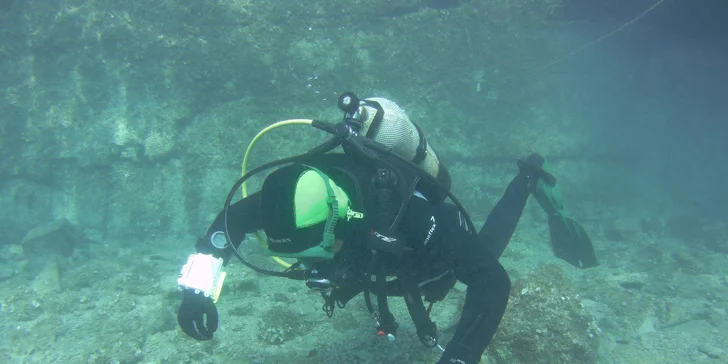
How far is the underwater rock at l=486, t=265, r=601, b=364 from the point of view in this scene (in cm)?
356

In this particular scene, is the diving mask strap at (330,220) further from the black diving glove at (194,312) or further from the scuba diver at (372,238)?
the black diving glove at (194,312)

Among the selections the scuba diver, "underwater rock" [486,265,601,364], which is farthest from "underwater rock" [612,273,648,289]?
the scuba diver

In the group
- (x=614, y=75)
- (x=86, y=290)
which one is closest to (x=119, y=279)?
(x=86, y=290)

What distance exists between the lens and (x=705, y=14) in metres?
11.7

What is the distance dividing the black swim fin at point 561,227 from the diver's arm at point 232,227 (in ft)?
12.8

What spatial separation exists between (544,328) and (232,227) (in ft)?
10.4

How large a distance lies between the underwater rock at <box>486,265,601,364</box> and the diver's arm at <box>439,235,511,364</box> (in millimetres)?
1362

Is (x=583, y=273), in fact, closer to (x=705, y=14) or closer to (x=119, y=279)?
(x=119, y=279)

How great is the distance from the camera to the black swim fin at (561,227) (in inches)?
204

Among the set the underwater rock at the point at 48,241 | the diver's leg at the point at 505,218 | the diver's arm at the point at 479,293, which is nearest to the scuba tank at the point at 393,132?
the diver's arm at the point at 479,293

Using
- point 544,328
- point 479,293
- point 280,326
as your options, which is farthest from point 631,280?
point 280,326

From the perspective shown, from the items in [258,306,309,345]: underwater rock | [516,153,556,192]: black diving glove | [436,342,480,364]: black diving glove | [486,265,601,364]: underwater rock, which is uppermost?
[516,153,556,192]: black diving glove

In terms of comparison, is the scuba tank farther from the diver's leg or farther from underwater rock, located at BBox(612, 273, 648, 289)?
underwater rock, located at BBox(612, 273, 648, 289)

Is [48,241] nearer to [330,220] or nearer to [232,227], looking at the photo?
[232,227]
